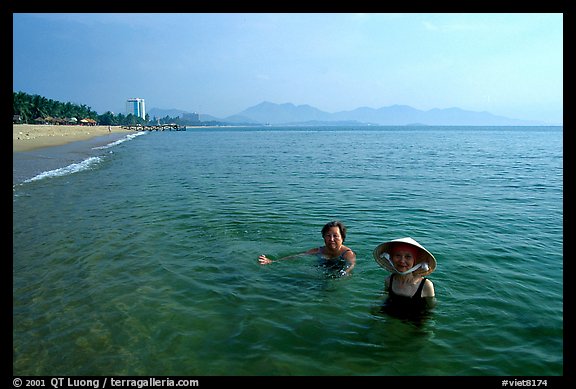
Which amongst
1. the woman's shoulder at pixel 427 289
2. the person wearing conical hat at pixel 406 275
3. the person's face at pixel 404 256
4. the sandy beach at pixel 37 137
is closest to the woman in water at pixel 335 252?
the person wearing conical hat at pixel 406 275

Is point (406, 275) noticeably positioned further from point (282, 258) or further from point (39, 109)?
point (39, 109)

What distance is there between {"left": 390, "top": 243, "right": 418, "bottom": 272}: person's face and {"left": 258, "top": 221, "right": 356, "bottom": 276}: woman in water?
1844mm

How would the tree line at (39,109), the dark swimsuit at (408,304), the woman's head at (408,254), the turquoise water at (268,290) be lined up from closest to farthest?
the turquoise water at (268,290)
the woman's head at (408,254)
the dark swimsuit at (408,304)
the tree line at (39,109)

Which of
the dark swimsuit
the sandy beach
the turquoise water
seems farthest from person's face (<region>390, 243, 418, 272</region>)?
the sandy beach

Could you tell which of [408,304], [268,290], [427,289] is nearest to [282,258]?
[268,290]

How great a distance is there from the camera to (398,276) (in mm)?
6305

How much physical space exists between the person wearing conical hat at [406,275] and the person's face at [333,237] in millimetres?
1504

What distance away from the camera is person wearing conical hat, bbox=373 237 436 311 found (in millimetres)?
5938

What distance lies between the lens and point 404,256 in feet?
19.5

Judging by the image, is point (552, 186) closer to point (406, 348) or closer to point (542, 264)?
point (542, 264)

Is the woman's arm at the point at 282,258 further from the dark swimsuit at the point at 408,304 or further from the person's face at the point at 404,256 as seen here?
the person's face at the point at 404,256

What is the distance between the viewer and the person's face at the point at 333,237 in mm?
7715

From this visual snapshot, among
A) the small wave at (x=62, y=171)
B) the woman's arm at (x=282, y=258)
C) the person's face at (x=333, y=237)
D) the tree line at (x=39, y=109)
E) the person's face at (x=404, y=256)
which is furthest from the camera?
the tree line at (x=39, y=109)

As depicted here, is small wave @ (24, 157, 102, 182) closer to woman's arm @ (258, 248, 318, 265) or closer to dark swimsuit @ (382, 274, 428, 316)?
woman's arm @ (258, 248, 318, 265)
